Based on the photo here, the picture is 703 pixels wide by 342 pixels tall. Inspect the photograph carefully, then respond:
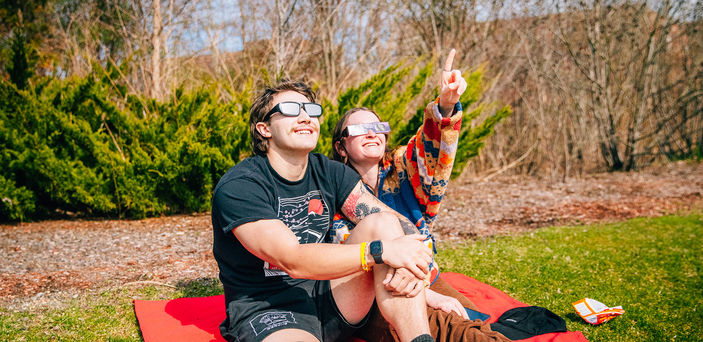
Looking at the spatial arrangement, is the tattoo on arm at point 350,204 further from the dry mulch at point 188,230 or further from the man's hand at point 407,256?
the dry mulch at point 188,230

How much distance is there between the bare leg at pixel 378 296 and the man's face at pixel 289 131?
19.9 inches

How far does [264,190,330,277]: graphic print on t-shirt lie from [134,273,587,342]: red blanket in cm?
63

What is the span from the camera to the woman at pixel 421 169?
2.25 metres

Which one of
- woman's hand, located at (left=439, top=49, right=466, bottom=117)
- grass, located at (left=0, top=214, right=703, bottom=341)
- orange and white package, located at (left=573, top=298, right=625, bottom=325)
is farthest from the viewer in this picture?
orange and white package, located at (left=573, top=298, right=625, bottom=325)

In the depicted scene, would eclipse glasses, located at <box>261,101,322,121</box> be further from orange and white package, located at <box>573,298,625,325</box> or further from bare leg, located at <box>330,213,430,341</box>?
orange and white package, located at <box>573,298,625,325</box>

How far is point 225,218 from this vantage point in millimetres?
1973

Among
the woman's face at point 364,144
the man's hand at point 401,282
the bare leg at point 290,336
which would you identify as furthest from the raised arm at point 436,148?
the bare leg at point 290,336

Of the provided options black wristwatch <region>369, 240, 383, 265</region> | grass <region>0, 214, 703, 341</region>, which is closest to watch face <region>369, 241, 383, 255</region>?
black wristwatch <region>369, 240, 383, 265</region>

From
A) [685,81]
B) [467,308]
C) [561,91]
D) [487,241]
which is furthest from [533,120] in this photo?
[467,308]

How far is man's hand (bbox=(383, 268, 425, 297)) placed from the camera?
6.35ft

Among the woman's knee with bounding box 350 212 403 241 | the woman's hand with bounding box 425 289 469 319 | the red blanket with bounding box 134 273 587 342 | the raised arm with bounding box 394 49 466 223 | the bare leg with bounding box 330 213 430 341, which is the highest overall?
the raised arm with bounding box 394 49 466 223

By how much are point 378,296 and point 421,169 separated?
2.76ft

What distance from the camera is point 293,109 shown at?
2.31 metres

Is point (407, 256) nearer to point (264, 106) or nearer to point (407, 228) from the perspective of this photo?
point (407, 228)
